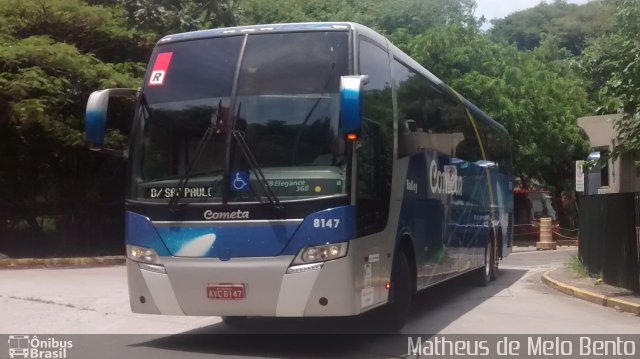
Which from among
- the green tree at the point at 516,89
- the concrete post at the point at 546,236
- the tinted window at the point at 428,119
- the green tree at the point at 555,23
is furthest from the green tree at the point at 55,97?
the green tree at the point at 555,23

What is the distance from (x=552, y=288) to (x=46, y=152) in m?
14.5

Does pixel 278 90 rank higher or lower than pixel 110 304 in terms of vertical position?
higher

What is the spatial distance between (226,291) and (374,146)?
7.62 ft

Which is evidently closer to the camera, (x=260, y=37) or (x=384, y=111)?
(x=260, y=37)

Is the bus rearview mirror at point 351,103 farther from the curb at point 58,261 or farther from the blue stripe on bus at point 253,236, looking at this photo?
the curb at point 58,261

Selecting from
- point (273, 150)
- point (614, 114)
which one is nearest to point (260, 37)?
point (273, 150)

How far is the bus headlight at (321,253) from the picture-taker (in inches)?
316

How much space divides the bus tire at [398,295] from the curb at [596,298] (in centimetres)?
381

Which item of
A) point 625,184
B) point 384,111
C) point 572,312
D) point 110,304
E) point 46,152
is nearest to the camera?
point 384,111

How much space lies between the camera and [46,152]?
22.1 metres

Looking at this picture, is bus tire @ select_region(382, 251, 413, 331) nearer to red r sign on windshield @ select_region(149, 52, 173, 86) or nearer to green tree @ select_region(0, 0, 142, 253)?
red r sign on windshield @ select_region(149, 52, 173, 86)

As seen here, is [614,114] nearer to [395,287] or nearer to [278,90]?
[395,287]

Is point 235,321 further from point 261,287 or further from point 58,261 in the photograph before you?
point 58,261

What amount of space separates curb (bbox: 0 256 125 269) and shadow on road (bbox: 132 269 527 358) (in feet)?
33.3
